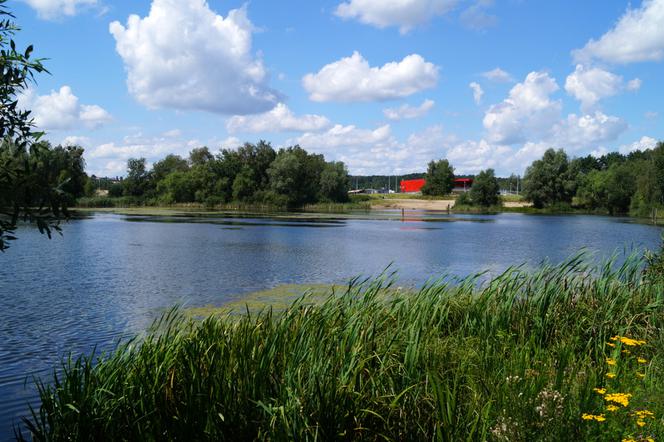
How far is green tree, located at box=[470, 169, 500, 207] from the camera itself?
114312mm

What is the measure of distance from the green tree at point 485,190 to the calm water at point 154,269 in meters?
67.2

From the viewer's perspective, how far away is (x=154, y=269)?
972 inches

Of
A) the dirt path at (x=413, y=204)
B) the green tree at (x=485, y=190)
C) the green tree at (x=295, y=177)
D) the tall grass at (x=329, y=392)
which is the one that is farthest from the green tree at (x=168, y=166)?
the tall grass at (x=329, y=392)

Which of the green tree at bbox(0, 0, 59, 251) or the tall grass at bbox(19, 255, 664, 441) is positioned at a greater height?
the green tree at bbox(0, 0, 59, 251)

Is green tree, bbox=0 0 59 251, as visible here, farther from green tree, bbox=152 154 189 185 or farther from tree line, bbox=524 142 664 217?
green tree, bbox=152 154 189 185

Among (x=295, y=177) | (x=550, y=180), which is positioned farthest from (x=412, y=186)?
(x=295, y=177)

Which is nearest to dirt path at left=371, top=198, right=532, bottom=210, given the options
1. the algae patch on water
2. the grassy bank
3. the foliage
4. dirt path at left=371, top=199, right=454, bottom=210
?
dirt path at left=371, top=199, right=454, bottom=210

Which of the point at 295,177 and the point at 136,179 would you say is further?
the point at 136,179

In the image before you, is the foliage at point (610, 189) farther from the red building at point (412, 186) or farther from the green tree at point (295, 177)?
the red building at point (412, 186)

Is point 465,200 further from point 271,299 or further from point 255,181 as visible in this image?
point 271,299

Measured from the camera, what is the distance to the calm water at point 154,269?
1248 cm

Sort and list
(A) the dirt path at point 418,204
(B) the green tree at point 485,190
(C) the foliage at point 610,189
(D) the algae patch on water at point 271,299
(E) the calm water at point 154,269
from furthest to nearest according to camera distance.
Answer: (A) the dirt path at point 418,204 < (B) the green tree at point 485,190 < (C) the foliage at point 610,189 < (D) the algae patch on water at point 271,299 < (E) the calm water at point 154,269

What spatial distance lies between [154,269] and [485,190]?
9988 centimetres

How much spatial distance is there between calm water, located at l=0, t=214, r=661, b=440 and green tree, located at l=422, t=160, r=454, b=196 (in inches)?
3796
